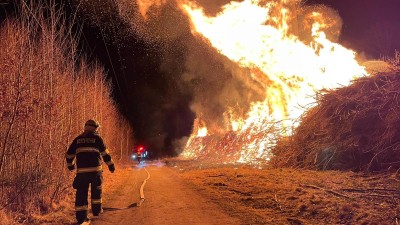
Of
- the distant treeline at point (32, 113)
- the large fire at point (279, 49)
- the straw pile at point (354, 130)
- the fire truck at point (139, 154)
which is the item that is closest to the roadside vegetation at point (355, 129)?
the straw pile at point (354, 130)

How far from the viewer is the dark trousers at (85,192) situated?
6324mm

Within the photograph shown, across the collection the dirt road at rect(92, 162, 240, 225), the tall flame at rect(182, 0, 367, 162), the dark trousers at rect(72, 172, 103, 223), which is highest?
the tall flame at rect(182, 0, 367, 162)

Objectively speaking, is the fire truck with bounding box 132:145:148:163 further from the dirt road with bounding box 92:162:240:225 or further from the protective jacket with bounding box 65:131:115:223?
the protective jacket with bounding box 65:131:115:223

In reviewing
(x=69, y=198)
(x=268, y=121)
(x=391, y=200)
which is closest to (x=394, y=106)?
(x=391, y=200)

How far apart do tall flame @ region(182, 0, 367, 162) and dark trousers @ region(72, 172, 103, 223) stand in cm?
1067

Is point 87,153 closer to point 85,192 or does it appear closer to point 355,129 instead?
point 85,192

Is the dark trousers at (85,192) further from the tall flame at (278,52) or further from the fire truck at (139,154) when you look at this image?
the fire truck at (139,154)

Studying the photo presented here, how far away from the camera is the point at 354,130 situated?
452 inches

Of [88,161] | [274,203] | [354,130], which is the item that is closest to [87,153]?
[88,161]

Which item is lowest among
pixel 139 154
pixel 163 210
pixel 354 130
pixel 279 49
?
pixel 163 210

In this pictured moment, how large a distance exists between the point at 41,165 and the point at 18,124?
131cm

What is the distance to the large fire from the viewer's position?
17094 mm

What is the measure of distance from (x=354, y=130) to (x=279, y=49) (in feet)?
24.2

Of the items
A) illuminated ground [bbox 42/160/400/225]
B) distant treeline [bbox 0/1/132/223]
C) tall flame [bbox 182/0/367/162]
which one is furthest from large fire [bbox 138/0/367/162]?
distant treeline [bbox 0/1/132/223]
